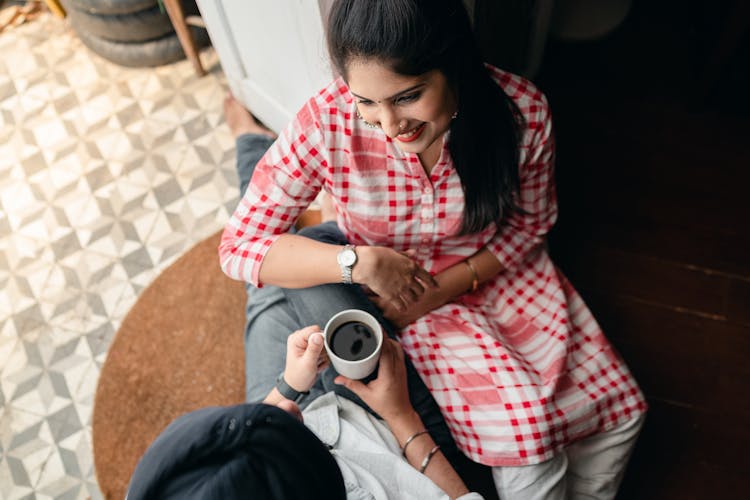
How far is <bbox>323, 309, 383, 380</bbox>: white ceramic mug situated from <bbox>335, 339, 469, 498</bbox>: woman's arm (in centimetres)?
5

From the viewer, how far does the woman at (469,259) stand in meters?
1.16

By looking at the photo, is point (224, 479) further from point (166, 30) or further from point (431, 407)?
point (166, 30)

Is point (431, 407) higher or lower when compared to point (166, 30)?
lower

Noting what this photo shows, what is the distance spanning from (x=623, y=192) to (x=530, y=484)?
43.3 inches

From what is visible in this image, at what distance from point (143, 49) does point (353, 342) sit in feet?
5.80

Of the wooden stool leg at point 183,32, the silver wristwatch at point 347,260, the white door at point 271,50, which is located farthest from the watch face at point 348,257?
the wooden stool leg at point 183,32

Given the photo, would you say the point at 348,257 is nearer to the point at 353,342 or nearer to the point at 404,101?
the point at 353,342

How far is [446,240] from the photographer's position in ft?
4.38

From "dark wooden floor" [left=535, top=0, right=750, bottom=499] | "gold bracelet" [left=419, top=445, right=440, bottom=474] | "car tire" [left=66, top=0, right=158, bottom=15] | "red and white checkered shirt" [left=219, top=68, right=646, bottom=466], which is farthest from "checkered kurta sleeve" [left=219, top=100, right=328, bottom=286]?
"car tire" [left=66, top=0, right=158, bottom=15]

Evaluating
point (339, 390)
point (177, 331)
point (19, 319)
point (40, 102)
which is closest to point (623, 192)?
point (339, 390)

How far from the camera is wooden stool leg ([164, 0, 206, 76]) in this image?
2.05 metres

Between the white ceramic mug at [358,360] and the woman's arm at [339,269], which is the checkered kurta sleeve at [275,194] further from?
the white ceramic mug at [358,360]

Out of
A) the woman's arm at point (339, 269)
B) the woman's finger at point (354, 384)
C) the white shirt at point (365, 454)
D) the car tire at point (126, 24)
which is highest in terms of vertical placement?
the car tire at point (126, 24)

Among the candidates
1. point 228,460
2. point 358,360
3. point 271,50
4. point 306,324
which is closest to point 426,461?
point 358,360
